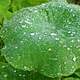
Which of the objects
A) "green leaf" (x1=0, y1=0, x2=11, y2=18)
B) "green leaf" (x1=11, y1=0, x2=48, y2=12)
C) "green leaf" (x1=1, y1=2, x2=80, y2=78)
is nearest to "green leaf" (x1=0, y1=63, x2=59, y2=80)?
"green leaf" (x1=1, y1=2, x2=80, y2=78)

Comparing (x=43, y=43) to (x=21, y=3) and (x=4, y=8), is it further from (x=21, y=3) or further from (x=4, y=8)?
(x=21, y=3)

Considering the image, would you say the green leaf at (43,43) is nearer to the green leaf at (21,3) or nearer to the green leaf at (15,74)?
the green leaf at (15,74)

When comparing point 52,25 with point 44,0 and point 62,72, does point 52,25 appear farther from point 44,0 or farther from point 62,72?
point 44,0

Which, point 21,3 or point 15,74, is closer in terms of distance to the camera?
point 15,74

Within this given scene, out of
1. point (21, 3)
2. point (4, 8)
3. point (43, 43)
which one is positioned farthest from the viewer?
point (21, 3)

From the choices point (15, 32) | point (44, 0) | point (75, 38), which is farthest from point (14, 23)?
point (44, 0)

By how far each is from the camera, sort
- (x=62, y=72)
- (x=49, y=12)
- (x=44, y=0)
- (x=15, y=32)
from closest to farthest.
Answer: (x=62, y=72), (x=15, y=32), (x=49, y=12), (x=44, y=0)

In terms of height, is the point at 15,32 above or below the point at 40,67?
above

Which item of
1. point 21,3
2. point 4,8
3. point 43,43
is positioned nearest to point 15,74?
point 43,43

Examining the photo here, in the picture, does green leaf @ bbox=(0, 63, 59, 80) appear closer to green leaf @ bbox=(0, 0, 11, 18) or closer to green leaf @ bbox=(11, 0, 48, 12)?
green leaf @ bbox=(0, 0, 11, 18)
